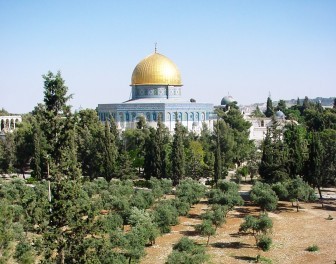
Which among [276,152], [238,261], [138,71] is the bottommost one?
[238,261]

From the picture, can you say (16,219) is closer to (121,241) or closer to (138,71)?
(121,241)

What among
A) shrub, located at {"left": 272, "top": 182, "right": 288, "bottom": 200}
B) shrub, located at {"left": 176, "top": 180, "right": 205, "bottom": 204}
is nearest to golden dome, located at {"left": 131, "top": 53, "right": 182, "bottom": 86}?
shrub, located at {"left": 176, "top": 180, "right": 205, "bottom": 204}

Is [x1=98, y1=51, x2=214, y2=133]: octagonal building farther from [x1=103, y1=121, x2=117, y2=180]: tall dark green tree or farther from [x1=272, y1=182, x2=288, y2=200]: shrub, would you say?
[x1=272, y1=182, x2=288, y2=200]: shrub

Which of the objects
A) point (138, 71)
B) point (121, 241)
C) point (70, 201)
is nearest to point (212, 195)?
point (121, 241)

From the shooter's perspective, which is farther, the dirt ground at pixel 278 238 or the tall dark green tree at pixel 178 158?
the tall dark green tree at pixel 178 158

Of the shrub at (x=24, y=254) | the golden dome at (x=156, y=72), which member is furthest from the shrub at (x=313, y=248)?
the golden dome at (x=156, y=72)

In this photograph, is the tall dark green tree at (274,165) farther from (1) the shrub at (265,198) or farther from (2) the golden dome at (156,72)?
(2) the golden dome at (156,72)

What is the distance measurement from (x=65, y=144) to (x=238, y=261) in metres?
10.0

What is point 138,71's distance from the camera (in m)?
59.8

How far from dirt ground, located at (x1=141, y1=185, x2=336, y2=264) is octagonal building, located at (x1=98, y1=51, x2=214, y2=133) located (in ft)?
84.9

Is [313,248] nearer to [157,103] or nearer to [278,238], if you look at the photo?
[278,238]

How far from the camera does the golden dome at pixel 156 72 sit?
5888cm

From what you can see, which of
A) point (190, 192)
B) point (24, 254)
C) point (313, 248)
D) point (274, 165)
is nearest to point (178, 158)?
point (190, 192)

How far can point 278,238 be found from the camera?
2416 cm
